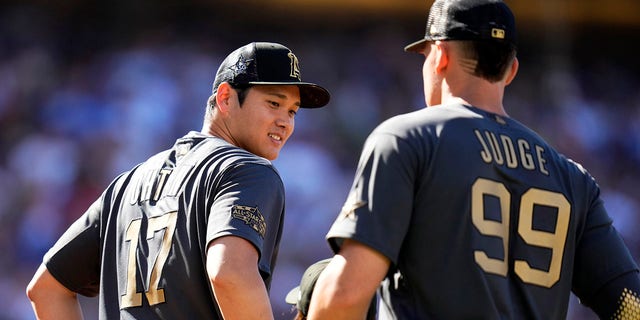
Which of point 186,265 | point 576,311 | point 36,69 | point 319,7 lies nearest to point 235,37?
point 319,7

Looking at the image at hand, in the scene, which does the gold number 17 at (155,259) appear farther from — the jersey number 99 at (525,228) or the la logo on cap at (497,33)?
the la logo on cap at (497,33)

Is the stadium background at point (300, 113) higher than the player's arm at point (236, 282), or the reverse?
the player's arm at point (236, 282)

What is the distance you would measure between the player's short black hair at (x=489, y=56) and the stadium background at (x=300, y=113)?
6.90 metres

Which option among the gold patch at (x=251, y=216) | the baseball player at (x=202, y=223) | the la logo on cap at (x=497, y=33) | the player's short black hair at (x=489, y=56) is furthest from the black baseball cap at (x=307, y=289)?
the la logo on cap at (x=497, y=33)

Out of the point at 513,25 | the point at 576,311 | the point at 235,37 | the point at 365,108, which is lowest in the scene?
the point at 576,311

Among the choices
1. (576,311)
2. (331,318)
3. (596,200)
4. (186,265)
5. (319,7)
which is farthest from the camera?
(319,7)

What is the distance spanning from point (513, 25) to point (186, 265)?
1337mm

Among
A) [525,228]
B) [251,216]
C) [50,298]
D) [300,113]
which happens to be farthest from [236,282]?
[300,113]

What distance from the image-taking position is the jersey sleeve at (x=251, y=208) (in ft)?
10.7

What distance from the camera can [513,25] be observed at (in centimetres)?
304

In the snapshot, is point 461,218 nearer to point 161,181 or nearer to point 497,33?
point 497,33

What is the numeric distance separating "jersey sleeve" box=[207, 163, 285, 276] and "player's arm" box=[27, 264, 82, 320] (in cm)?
88

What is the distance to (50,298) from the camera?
3.83 meters

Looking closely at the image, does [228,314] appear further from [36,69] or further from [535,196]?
[36,69]
